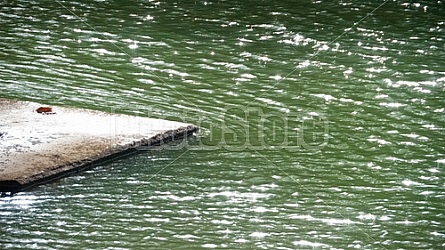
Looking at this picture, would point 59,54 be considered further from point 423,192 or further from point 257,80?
point 423,192

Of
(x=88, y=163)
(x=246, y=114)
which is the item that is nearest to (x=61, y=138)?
(x=88, y=163)

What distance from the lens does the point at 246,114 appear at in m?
5.27

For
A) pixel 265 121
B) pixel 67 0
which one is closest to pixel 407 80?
pixel 265 121

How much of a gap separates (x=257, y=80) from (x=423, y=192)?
76.4 inches

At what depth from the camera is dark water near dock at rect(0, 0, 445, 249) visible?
150 inches

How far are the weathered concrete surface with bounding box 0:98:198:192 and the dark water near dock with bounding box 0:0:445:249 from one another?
83mm

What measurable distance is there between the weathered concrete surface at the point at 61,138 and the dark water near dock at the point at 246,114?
0.27 ft

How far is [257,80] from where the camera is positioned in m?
5.89

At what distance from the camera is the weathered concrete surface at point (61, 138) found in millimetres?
4207

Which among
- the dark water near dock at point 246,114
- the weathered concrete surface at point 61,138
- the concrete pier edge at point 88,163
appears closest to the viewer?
the dark water near dock at point 246,114

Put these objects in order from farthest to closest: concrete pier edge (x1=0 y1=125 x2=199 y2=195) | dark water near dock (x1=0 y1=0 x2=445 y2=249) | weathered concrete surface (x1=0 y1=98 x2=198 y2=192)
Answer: weathered concrete surface (x1=0 y1=98 x2=198 y2=192) → concrete pier edge (x1=0 y1=125 x2=199 y2=195) → dark water near dock (x1=0 y1=0 x2=445 y2=249)

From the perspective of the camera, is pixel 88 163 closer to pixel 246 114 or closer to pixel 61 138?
pixel 61 138

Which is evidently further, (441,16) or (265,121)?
(441,16)

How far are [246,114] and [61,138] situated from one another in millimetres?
1248
